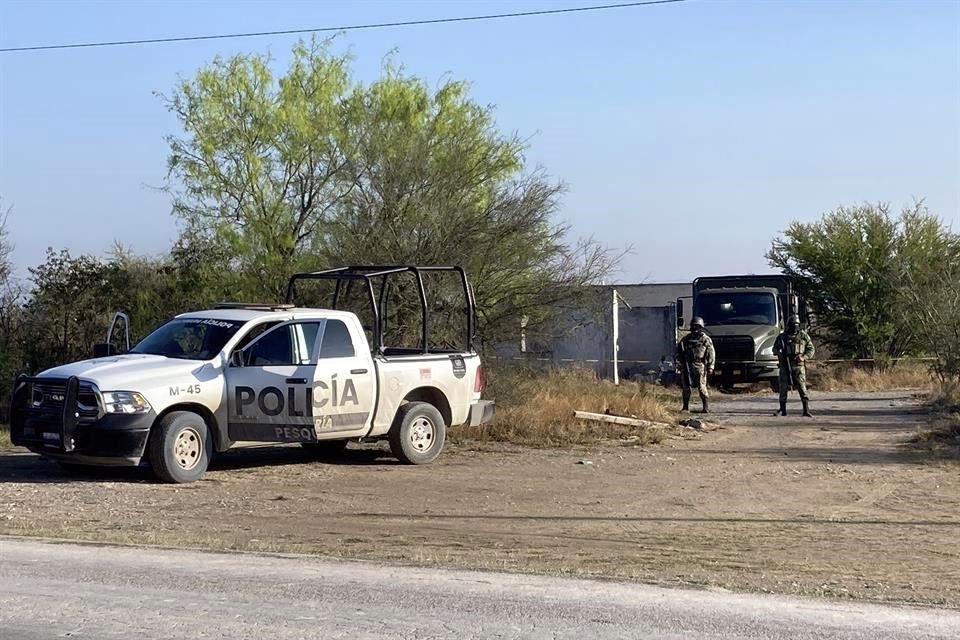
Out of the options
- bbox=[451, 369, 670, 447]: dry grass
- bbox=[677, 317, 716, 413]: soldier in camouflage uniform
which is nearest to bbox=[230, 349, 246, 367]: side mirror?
bbox=[451, 369, 670, 447]: dry grass

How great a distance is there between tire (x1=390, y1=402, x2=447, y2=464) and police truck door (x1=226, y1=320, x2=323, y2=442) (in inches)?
56.2

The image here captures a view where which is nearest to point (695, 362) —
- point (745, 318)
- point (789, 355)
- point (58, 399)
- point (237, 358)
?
point (789, 355)

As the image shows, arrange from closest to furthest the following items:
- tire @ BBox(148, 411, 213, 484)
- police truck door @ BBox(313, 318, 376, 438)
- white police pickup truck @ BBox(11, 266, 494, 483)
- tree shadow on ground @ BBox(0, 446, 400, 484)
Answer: white police pickup truck @ BBox(11, 266, 494, 483) < tire @ BBox(148, 411, 213, 484) < tree shadow on ground @ BBox(0, 446, 400, 484) < police truck door @ BBox(313, 318, 376, 438)

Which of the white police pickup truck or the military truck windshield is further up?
the military truck windshield

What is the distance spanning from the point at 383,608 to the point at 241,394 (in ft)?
23.6

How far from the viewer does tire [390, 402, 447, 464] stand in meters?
15.5

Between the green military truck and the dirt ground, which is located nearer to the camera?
the dirt ground

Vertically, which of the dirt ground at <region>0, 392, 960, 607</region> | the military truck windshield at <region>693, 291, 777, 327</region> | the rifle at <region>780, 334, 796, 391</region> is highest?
the military truck windshield at <region>693, 291, 777, 327</region>

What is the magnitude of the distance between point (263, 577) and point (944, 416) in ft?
51.9

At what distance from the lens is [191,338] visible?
14523mm

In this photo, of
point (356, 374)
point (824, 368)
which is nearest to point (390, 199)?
point (356, 374)

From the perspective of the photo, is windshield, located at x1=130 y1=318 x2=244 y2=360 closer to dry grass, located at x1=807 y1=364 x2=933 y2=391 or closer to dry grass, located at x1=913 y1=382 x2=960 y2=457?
dry grass, located at x1=913 y1=382 x2=960 y2=457

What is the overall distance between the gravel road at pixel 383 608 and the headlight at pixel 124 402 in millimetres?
4450

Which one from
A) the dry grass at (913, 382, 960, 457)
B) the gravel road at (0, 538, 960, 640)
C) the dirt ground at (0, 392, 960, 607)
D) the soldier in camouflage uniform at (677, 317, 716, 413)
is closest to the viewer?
the gravel road at (0, 538, 960, 640)
